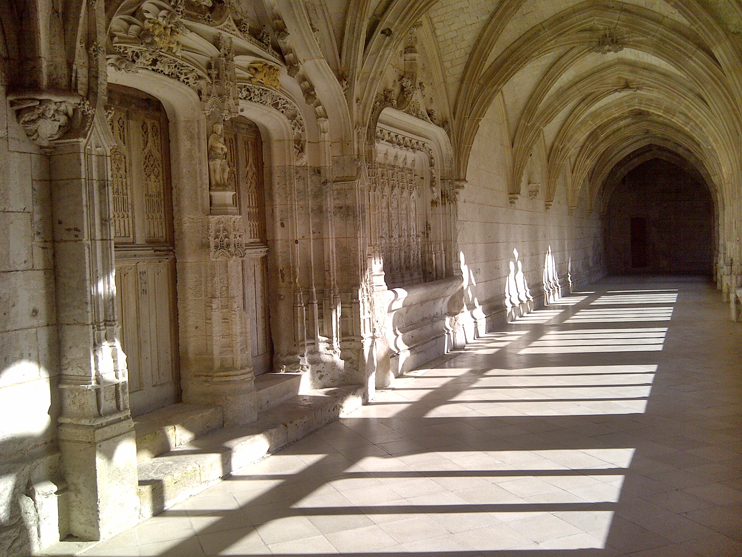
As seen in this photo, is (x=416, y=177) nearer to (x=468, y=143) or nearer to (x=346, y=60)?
(x=468, y=143)

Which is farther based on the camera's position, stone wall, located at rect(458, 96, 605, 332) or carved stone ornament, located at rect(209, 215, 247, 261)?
stone wall, located at rect(458, 96, 605, 332)

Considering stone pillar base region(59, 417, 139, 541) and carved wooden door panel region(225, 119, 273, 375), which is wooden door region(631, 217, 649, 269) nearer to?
carved wooden door panel region(225, 119, 273, 375)

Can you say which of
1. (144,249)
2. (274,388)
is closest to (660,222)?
(274,388)

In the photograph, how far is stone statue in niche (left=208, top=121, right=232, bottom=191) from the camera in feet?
16.2

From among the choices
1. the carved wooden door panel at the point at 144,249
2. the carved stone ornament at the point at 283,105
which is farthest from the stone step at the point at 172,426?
the carved stone ornament at the point at 283,105

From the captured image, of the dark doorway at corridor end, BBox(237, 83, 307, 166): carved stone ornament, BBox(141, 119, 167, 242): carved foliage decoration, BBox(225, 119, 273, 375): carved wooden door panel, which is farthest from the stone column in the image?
the dark doorway at corridor end

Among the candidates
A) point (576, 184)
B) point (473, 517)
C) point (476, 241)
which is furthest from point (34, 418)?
point (576, 184)

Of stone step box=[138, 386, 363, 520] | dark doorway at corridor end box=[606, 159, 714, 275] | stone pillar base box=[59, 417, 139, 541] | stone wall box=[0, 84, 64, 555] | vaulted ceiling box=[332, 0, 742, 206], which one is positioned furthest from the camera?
dark doorway at corridor end box=[606, 159, 714, 275]

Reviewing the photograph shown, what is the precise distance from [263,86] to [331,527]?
3.70 metres

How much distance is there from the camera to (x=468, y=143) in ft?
31.8

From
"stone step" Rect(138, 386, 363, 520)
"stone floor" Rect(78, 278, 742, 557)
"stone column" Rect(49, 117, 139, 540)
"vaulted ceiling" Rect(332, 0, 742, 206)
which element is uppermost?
"vaulted ceiling" Rect(332, 0, 742, 206)

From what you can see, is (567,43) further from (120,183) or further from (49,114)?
(49,114)

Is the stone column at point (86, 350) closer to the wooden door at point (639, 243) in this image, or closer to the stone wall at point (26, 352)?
the stone wall at point (26, 352)

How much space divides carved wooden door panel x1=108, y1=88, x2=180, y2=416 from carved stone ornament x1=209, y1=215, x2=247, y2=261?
0.35 meters
